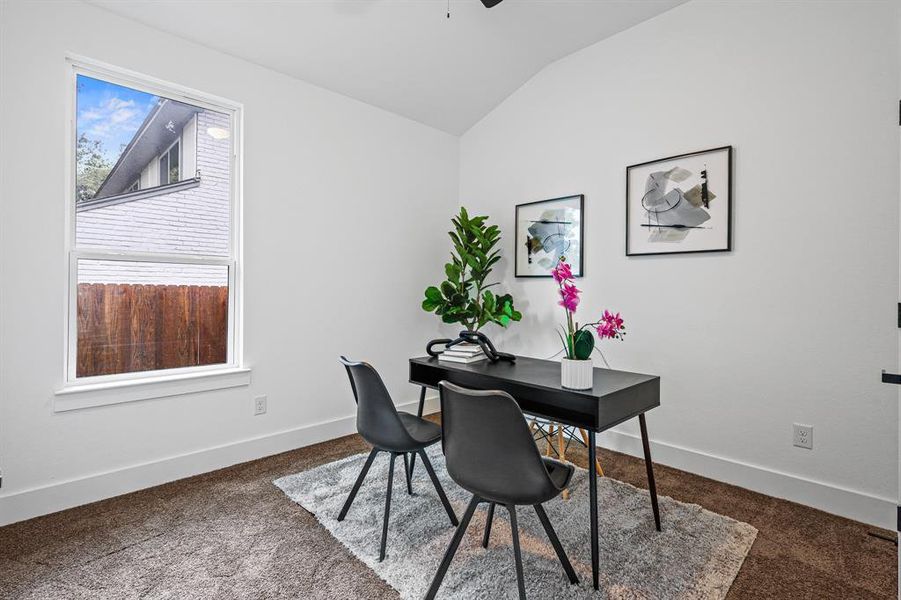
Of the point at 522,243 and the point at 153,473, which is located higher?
the point at 522,243

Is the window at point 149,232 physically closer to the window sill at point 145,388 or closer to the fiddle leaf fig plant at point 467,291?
the window sill at point 145,388

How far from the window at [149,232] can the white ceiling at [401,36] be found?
0.43 meters

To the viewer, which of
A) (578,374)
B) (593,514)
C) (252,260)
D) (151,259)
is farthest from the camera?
(252,260)

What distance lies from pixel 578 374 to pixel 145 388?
7.92 ft

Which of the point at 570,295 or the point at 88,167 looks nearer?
the point at 570,295

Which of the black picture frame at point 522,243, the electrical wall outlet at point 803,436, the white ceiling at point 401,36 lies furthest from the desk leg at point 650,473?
the white ceiling at point 401,36

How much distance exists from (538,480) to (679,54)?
2882 mm

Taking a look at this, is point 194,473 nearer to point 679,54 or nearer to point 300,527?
point 300,527

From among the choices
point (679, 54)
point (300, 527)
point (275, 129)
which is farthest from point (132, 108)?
point (679, 54)

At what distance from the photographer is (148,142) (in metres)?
2.69

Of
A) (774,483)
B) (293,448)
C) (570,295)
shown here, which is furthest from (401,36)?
(774,483)

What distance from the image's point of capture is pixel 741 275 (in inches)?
105

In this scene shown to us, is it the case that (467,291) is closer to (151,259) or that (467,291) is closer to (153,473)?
(151,259)

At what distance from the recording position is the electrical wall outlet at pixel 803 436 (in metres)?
2.45
